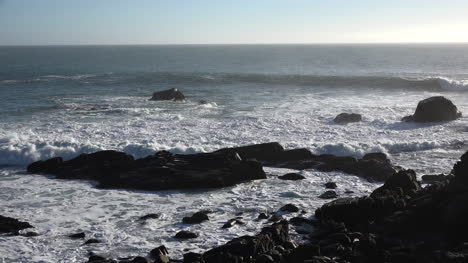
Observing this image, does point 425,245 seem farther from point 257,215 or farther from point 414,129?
point 414,129

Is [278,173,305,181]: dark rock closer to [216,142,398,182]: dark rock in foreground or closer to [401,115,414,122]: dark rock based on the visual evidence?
[216,142,398,182]: dark rock in foreground

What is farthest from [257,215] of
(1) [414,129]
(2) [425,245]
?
(1) [414,129]

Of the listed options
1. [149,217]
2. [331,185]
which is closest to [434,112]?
[331,185]

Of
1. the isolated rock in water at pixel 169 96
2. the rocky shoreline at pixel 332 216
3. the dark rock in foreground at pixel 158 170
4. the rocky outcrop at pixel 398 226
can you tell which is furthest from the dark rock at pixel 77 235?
the isolated rock in water at pixel 169 96

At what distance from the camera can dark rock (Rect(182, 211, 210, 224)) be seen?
A: 13281 millimetres

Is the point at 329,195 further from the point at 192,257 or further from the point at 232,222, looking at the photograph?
the point at 192,257

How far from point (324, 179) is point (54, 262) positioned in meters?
9.55

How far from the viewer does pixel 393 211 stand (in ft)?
43.2

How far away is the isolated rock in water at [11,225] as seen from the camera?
1269cm

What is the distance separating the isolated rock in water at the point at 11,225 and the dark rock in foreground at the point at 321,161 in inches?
319

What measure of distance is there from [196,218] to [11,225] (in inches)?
179

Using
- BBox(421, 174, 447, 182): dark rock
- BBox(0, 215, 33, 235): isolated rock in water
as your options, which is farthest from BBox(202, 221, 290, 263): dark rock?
BBox(421, 174, 447, 182): dark rock

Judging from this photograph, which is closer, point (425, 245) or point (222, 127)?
point (425, 245)

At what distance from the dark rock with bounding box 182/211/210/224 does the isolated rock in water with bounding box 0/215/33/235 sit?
3.86m
